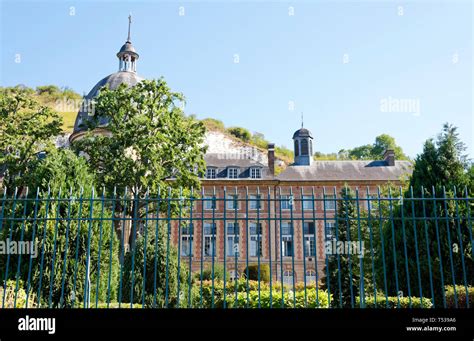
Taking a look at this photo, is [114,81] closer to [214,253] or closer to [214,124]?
[214,253]

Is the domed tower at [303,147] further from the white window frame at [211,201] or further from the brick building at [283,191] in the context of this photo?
the white window frame at [211,201]

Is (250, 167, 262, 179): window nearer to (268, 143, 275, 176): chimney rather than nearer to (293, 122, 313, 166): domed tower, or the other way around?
(268, 143, 275, 176): chimney

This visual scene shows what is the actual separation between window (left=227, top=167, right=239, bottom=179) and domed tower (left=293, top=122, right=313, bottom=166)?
553 centimetres

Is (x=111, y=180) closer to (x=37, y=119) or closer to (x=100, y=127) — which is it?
(x=100, y=127)

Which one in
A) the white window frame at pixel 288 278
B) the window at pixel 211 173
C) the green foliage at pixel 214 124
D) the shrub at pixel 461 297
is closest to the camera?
the shrub at pixel 461 297

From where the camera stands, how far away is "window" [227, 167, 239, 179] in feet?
120

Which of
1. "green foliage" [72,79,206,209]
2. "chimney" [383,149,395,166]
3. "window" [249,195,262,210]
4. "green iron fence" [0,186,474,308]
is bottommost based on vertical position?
"green iron fence" [0,186,474,308]

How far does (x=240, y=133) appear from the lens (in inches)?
3612

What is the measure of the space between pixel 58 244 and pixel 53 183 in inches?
68.0

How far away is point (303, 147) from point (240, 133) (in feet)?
174

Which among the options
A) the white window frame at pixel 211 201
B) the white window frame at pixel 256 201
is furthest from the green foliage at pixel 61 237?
the white window frame at pixel 256 201

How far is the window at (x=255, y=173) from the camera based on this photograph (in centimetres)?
3669

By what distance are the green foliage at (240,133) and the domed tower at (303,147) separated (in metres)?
51.5

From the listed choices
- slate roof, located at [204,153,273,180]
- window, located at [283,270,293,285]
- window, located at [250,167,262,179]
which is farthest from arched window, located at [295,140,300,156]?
window, located at [283,270,293,285]
